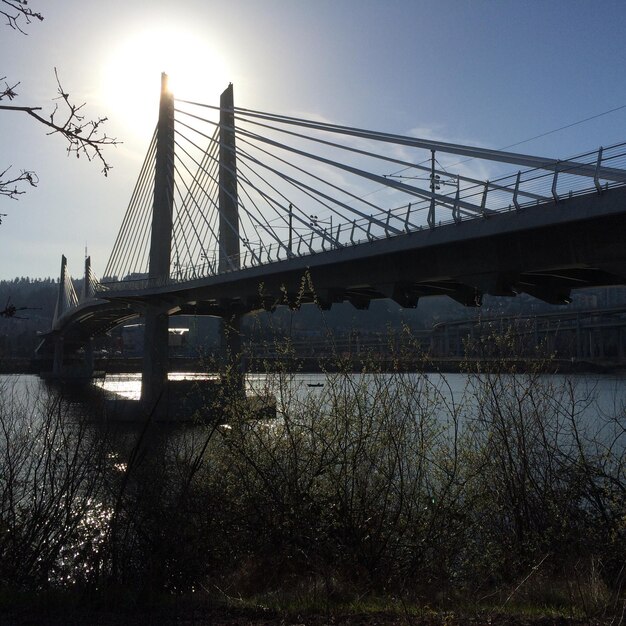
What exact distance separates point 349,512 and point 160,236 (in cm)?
3006

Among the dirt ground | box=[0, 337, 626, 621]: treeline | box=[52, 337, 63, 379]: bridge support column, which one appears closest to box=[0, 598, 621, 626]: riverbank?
the dirt ground

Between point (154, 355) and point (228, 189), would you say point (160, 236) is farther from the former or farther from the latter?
point (154, 355)

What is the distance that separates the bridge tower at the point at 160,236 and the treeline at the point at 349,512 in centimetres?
Answer: 2731

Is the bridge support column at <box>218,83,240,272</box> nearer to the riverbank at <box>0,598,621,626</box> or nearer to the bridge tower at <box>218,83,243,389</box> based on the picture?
the bridge tower at <box>218,83,243,389</box>

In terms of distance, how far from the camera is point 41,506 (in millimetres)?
8000

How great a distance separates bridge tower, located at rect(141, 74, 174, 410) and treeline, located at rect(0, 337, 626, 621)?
2731cm

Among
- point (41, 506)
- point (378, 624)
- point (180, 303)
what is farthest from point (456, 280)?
point (180, 303)

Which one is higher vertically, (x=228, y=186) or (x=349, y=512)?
(x=228, y=186)

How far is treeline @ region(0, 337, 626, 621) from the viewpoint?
25.0 feet

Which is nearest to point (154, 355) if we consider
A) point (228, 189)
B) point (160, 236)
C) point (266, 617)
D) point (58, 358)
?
point (160, 236)

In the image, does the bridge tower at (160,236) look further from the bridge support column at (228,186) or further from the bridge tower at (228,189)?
the bridge support column at (228,186)

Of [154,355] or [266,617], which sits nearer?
[266,617]

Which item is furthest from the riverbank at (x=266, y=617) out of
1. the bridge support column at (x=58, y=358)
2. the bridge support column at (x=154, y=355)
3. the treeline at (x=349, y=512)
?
the bridge support column at (x=58, y=358)

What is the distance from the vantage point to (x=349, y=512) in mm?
7727
